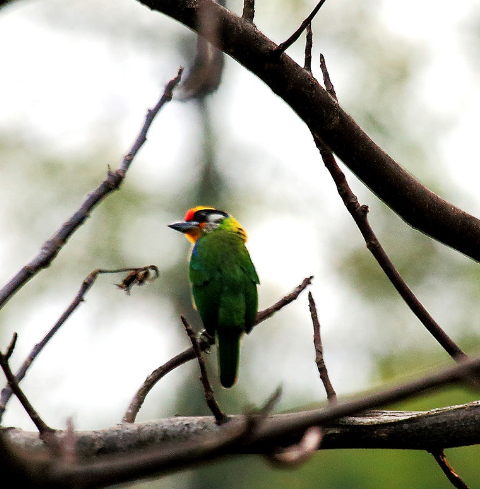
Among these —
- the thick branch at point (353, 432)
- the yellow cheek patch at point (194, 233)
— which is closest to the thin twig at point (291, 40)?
the thick branch at point (353, 432)

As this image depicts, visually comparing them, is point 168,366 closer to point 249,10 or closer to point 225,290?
point 225,290

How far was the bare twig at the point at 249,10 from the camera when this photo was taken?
218 centimetres

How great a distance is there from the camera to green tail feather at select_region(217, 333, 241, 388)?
373 centimetres

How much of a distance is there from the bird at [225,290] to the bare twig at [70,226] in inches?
74.6

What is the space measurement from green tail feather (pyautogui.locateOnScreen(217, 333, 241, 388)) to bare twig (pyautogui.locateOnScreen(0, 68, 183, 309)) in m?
1.88

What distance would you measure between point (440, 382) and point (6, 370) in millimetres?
1020

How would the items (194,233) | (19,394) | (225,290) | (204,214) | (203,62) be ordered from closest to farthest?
(19,394) → (203,62) → (225,290) → (194,233) → (204,214)

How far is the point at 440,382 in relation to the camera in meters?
0.76

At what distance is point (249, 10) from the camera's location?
86.7 inches

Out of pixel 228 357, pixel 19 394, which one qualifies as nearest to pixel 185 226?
pixel 228 357

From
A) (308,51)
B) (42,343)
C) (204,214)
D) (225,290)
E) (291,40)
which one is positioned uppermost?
(204,214)

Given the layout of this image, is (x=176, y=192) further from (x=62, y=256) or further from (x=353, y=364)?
(x=353, y=364)

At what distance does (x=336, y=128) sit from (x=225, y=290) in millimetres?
1986

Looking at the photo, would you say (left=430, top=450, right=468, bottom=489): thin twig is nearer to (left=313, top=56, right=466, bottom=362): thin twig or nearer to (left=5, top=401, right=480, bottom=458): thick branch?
(left=5, top=401, right=480, bottom=458): thick branch
